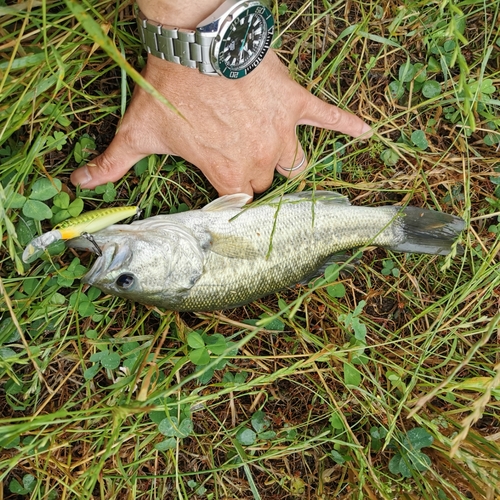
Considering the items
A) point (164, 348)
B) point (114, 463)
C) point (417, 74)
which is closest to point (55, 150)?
point (164, 348)

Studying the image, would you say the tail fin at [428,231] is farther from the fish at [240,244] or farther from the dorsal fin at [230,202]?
the dorsal fin at [230,202]

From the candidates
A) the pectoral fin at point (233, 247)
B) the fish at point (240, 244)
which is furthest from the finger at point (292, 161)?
the pectoral fin at point (233, 247)

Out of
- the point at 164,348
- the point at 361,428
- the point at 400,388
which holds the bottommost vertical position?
the point at 361,428

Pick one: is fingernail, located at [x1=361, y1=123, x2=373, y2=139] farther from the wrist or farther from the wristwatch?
the wrist

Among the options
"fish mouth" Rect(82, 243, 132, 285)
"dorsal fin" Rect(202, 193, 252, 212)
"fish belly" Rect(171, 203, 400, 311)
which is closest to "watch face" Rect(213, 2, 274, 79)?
"dorsal fin" Rect(202, 193, 252, 212)

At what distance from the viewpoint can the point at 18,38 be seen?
6.73 ft

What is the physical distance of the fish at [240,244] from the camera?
244 cm

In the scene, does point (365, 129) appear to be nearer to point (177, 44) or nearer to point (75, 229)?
point (177, 44)

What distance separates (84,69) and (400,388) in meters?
2.64

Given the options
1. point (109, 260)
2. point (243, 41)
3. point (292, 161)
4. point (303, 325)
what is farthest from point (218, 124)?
point (303, 325)

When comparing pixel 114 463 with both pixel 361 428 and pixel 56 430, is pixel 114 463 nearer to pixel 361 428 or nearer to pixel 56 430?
pixel 56 430

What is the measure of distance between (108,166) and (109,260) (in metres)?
0.56

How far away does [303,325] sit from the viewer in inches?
121

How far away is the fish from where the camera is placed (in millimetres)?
2438
